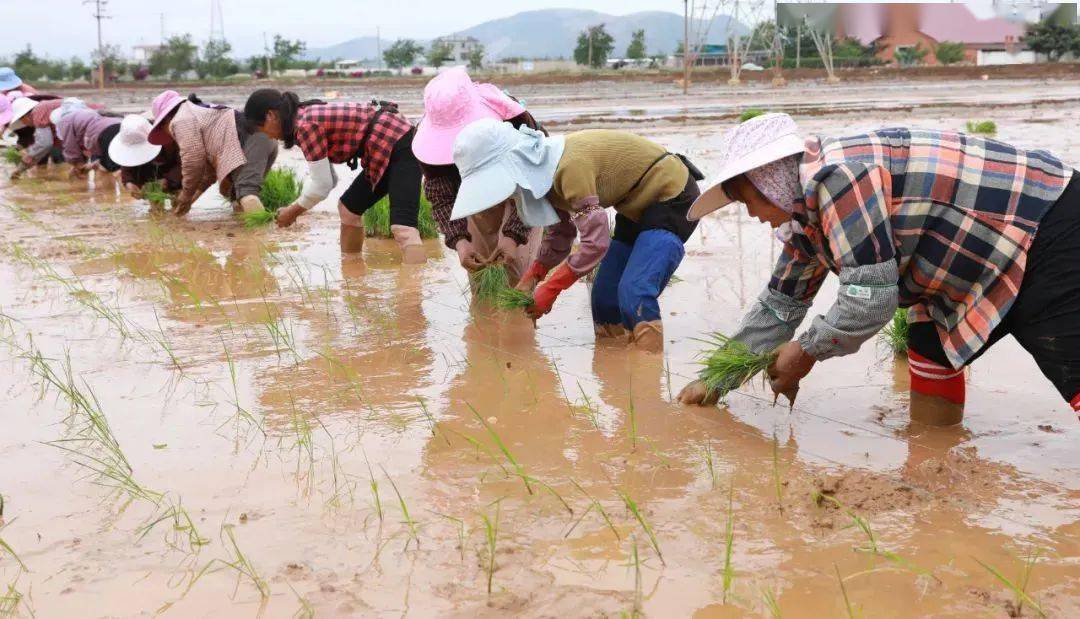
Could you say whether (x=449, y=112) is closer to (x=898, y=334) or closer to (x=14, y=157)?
(x=898, y=334)

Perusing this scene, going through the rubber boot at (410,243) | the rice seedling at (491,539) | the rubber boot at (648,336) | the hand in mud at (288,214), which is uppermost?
the hand in mud at (288,214)

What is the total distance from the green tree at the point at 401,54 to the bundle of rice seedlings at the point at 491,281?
68177 mm

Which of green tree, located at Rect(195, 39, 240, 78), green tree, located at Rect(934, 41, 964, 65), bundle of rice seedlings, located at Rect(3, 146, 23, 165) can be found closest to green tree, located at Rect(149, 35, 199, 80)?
green tree, located at Rect(195, 39, 240, 78)

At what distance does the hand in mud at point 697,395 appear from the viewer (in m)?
3.22

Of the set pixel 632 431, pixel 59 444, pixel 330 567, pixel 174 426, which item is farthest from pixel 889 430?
pixel 59 444

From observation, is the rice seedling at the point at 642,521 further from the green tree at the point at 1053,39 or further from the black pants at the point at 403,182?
the green tree at the point at 1053,39

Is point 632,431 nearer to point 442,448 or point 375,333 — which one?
point 442,448

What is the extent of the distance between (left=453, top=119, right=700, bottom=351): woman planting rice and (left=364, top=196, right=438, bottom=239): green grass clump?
7.82 ft

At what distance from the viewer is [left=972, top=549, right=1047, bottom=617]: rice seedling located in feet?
6.31

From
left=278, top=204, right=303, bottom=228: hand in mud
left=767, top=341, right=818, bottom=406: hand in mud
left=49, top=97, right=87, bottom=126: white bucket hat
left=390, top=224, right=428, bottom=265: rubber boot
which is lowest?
left=767, top=341, right=818, bottom=406: hand in mud

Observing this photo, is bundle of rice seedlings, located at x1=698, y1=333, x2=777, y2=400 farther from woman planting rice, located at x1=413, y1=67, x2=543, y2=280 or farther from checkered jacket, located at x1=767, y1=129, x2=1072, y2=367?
woman planting rice, located at x1=413, y1=67, x2=543, y2=280

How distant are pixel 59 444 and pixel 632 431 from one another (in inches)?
63.0

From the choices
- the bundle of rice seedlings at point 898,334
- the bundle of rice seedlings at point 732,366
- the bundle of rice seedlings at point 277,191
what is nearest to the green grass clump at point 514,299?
the bundle of rice seedlings at point 732,366

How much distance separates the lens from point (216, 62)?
56406 mm
